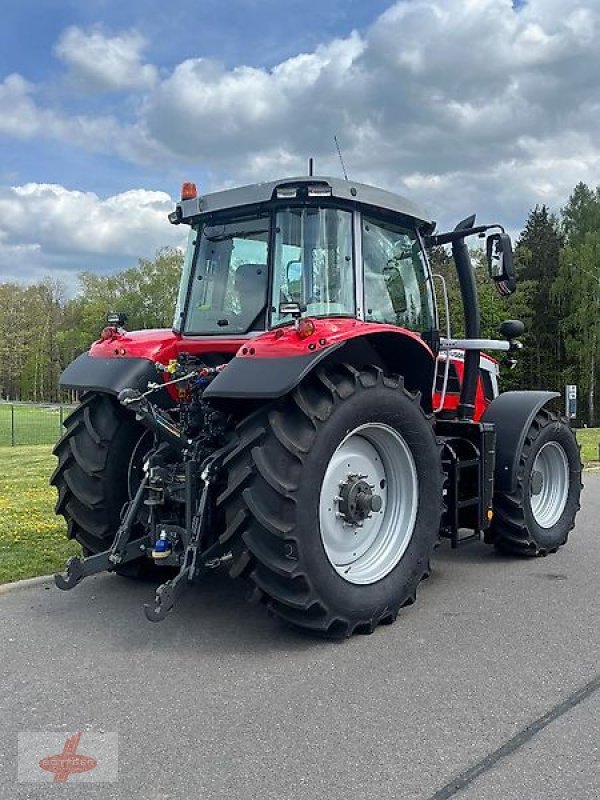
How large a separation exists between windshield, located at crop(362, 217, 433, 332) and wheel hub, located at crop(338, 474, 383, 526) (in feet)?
3.66

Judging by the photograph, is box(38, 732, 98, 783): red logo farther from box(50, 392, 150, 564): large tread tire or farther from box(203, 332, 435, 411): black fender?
box(50, 392, 150, 564): large tread tire

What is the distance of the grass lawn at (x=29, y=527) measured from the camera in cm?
584

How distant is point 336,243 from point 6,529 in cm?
423

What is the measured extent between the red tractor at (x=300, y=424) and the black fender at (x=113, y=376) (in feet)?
0.05

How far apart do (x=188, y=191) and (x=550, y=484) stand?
3921 mm

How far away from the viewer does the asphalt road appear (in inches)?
116

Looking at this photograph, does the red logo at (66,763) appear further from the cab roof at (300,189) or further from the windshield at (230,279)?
the cab roof at (300,189)

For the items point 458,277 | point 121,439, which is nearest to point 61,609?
point 121,439

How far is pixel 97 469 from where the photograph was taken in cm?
519

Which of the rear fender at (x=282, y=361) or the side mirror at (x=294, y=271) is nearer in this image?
the rear fender at (x=282, y=361)

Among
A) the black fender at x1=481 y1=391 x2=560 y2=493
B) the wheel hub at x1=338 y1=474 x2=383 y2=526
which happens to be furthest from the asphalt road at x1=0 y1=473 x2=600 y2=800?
Result: the black fender at x1=481 y1=391 x2=560 y2=493

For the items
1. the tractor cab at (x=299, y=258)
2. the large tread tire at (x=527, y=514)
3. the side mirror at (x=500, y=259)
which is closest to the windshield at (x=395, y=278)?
the tractor cab at (x=299, y=258)

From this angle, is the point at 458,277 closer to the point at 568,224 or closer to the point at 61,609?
the point at 61,609

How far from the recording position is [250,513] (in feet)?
13.4
